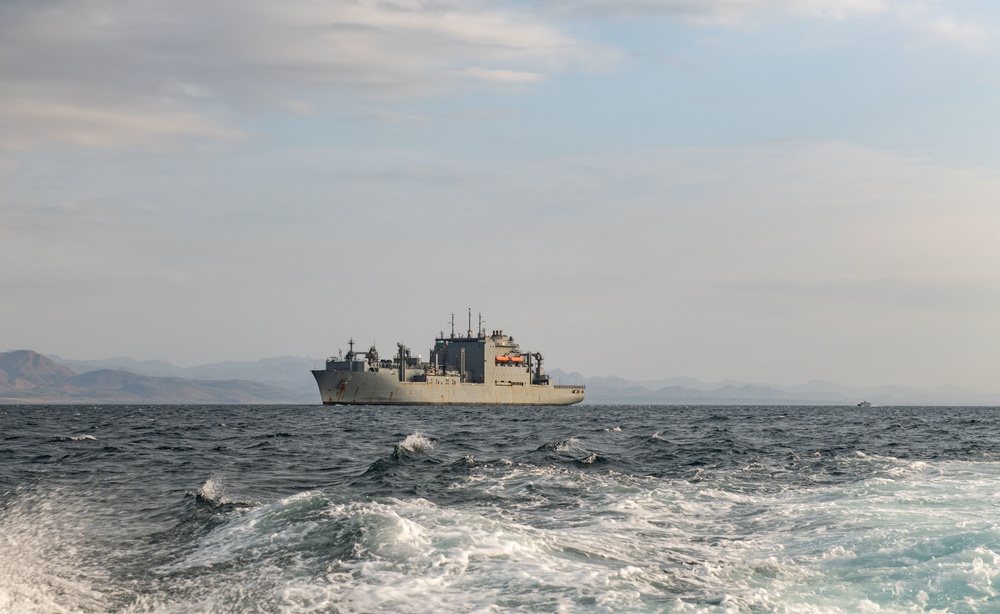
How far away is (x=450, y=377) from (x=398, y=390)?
9.50 metres

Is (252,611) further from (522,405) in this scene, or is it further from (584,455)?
(522,405)

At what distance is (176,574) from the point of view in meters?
13.5

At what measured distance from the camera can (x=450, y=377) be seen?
403 ft

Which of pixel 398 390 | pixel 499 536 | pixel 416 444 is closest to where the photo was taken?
pixel 499 536

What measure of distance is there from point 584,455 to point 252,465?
12263mm

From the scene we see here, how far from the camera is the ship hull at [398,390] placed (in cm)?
11569

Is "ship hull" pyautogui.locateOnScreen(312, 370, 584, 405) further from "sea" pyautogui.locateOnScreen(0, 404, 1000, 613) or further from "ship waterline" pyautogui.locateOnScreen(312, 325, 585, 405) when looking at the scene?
"sea" pyautogui.locateOnScreen(0, 404, 1000, 613)

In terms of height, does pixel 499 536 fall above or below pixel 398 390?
below

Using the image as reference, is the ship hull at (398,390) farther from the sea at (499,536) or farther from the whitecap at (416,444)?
the sea at (499,536)

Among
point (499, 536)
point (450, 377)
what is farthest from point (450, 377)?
point (499, 536)

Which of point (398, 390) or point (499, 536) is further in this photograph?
point (398, 390)

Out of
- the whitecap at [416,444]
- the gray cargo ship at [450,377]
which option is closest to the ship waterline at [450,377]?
the gray cargo ship at [450,377]

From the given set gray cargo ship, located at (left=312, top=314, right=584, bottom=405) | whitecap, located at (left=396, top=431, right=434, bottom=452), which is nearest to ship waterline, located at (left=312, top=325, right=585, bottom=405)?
gray cargo ship, located at (left=312, top=314, right=584, bottom=405)

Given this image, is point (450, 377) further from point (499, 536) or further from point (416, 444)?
point (499, 536)
